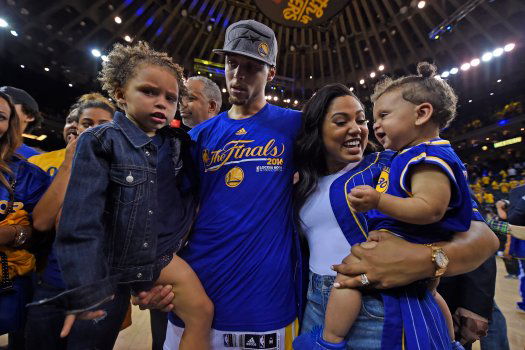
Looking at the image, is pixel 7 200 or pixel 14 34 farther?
pixel 14 34

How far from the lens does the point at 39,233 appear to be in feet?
5.05

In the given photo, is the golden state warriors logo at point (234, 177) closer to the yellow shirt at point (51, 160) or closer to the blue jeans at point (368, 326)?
the blue jeans at point (368, 326)

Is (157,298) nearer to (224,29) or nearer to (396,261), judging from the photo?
(396,261)

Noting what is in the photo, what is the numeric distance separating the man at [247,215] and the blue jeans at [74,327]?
0.90 feet

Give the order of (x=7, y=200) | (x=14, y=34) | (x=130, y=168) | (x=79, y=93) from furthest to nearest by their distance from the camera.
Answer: (x=79, y=93), (x=14, y=34), (x=7, y=200), (x=130, y=168)

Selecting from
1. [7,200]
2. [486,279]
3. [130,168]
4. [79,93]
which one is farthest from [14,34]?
[486,279]

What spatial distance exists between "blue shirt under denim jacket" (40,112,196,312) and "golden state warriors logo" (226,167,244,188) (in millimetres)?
315

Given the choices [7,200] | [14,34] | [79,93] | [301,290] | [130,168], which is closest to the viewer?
[130,168]

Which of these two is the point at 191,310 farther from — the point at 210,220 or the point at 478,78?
the point at 478,78

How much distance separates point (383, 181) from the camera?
115 cm

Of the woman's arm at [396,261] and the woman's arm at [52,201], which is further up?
the woman's arm at [52,201]

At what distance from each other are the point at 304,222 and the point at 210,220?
1.54ft

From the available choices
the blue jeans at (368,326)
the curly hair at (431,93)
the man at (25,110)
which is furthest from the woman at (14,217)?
the curly hair at (431,93)

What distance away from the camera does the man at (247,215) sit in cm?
125
